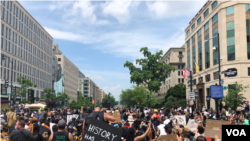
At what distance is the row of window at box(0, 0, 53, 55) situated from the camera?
59.1 metres

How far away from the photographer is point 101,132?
5.79 m

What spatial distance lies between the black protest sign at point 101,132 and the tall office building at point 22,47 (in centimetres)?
4155

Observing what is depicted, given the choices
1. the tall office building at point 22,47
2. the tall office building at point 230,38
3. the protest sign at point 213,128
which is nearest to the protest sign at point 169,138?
the protest sign at point 213,128

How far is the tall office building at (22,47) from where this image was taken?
57.5 metres

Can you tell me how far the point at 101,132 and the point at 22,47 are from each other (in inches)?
2743

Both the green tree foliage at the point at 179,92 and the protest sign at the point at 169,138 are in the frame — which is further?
the green tree foliage at the point at 179,92

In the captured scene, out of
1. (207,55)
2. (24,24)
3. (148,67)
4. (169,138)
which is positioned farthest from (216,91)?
(24,24)

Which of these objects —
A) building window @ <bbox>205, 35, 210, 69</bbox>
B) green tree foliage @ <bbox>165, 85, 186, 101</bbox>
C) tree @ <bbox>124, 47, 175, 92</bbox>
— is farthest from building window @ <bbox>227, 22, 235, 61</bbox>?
green tree foliage @ <bbox>165, 85, 186, 101</bbox>

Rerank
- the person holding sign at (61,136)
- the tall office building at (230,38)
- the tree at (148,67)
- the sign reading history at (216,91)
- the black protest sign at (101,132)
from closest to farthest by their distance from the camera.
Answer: the black protest sign at (101,132)
the person holding sign at (61,136)
the sign reading history at (216,91)
the tall office building at (230,38)
the tree at (148,67)

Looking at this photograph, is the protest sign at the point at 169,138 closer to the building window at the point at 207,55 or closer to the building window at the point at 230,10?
the building window at the point at 230,10

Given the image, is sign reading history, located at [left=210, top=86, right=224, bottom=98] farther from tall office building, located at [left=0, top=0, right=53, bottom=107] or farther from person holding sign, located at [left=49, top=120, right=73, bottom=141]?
tall office building, located at [left=0, top=0, right=53, bottom=107]

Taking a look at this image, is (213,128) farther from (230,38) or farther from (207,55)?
(207,55)

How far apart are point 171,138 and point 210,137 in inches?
45.2

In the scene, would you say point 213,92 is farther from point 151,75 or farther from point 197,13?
point 197,13
